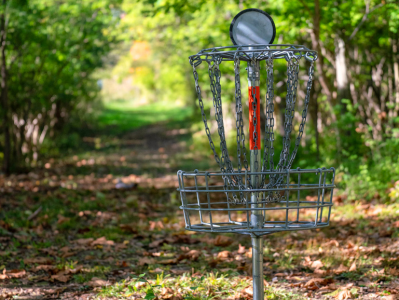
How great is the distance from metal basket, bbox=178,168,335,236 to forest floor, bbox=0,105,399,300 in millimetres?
361

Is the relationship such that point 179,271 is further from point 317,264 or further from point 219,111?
point 219,111

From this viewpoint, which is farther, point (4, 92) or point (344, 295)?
point (4, 92)

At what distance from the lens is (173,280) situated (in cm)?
359

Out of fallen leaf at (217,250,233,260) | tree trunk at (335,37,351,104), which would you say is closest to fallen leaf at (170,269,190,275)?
fallen leaf at (217,250,233,260)

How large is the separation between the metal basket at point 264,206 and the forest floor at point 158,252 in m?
0.36

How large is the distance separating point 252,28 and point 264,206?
3.10ft

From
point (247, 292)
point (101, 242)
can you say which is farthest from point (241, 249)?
point (101, 242)

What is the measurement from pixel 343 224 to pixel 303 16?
3269 mm

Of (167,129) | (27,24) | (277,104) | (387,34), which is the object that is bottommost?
(167,129)

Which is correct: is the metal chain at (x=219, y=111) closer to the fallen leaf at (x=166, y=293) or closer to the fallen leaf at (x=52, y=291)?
the fallen leaf at (x=166, y=293)

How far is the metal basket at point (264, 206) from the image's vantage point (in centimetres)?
217

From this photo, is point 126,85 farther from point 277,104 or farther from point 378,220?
point 378,220

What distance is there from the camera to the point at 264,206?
2.35 meters

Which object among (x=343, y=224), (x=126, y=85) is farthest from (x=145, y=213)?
(x=126, y=85)
